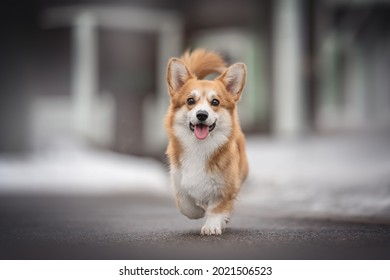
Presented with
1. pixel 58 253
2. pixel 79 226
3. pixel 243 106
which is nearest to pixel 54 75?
pixel 243 106

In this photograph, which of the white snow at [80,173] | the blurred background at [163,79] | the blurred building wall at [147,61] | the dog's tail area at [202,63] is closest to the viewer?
the dog's tail area at [202,63]

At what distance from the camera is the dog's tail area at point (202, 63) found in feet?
7.47

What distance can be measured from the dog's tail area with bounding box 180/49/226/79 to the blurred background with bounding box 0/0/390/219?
7.74 feet

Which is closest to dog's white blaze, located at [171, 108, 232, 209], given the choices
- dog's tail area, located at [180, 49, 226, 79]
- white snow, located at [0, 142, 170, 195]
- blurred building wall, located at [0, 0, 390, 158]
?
dog's tail area, located at [180, 49, 226, 79]

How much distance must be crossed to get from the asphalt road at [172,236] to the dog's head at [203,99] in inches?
15.3

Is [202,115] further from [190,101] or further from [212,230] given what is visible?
[212,230]

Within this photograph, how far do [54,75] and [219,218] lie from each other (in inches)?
174

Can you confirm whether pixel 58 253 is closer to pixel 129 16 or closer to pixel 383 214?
pixel 383 214

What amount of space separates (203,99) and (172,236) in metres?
0.54

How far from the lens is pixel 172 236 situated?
222 centimetres

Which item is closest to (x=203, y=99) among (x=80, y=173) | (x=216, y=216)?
(x=216, y=216)

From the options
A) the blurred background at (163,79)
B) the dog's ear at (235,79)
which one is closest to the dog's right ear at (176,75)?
the dog's ear at (235,79)

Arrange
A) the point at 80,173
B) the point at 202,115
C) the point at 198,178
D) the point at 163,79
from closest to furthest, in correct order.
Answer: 1. the point at 202,115
2. the point at 198,178
3. the point at 80,173
4. the point at 163,79

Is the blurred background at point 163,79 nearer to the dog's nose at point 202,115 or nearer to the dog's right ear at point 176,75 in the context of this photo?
the dog's right ear at point 176,75
